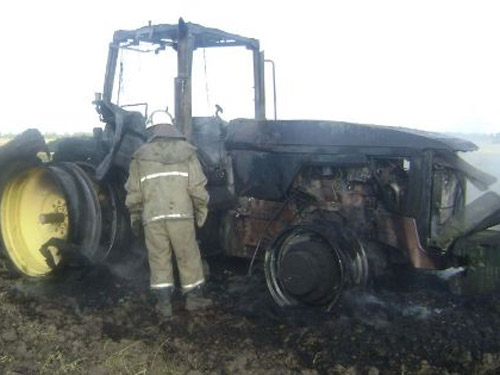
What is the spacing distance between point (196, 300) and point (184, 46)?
7.36ft

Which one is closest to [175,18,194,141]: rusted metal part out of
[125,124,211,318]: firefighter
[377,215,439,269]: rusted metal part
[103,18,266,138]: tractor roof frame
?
[103,18,266,138]: tractor roof frame

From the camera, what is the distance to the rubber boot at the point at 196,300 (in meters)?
4.91

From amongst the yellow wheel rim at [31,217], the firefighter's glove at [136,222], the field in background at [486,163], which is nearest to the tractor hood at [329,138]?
the firefighter's glove at [136,222]

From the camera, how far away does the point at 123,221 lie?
18.9ft

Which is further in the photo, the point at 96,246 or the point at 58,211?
the point at 58,211

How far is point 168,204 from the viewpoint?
487 centimetres

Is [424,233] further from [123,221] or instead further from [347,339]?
[123,221]

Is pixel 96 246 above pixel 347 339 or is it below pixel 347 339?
above

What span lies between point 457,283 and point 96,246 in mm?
3168

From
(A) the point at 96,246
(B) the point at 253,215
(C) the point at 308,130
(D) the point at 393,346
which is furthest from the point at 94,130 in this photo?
(D) the point at 393,346

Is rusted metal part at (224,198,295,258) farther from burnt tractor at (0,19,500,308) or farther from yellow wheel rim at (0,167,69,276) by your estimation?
yellow wheel rim at (0,167,69,276)

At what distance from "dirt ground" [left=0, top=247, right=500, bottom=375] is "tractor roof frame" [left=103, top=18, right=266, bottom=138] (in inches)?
65.2

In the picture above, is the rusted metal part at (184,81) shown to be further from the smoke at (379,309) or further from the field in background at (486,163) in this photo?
the field in background at (486,163)

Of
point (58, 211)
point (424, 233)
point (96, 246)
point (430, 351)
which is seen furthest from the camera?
point (58, 211)
